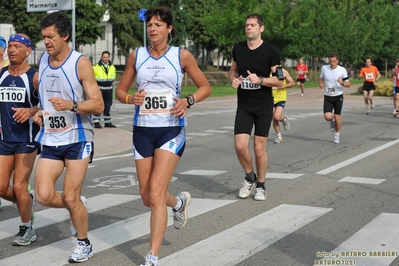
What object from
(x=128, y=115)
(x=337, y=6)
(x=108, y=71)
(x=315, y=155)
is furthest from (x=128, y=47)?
(x=315, y=155)

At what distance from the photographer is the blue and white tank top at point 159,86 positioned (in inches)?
236

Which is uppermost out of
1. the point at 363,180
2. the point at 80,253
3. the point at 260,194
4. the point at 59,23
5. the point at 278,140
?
the point at 59,23

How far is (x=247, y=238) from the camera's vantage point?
7.00m

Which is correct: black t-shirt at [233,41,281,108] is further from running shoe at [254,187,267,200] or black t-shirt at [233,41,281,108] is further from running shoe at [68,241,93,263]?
running shoe at [68,241,93,263]

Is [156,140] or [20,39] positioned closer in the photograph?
[156,140]

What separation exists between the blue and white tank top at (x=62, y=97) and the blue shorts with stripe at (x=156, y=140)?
1.45 feet

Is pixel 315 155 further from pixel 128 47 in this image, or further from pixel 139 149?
pixel 128 47

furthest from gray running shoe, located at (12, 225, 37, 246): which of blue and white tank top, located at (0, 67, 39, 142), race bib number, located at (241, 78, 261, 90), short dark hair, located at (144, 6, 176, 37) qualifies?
race bib number, located at (241, 78, 261, 90)

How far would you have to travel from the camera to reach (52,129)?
6.11 meters

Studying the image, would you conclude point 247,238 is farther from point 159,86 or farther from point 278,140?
point 278,140

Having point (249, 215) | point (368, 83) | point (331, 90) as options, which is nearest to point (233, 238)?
point (249, 215)

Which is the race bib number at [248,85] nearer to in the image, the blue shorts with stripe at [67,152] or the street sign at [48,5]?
the blue shorts with stripe at [67,152]

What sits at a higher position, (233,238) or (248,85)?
(248,85)

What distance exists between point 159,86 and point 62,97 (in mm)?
784
